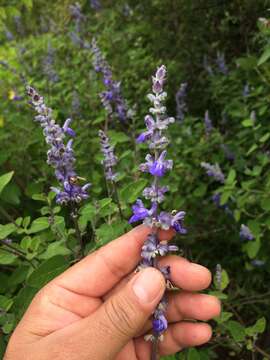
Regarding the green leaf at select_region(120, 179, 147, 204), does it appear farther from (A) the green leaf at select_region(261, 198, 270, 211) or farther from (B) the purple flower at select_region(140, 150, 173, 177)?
(A) the green leaf at select_region(261, 198, 270, 211)

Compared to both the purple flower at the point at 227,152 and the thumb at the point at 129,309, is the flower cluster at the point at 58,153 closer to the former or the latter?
the thumb at the point at 129,309

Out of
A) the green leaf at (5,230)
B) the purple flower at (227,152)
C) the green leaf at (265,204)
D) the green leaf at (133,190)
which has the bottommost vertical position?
the purple flower at (227,152)

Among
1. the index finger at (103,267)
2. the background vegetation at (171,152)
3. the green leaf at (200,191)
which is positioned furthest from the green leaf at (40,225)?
the green leaf at (200,191)

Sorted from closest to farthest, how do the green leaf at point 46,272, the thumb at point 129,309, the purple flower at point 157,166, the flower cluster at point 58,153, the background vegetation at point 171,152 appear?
1. the purple flower at point 157,166
2. the thumb at point 129,309
3. the flower cluster at point 58,153
4. the green leaf at point 46,272
5. the background vegetation at point 171,152

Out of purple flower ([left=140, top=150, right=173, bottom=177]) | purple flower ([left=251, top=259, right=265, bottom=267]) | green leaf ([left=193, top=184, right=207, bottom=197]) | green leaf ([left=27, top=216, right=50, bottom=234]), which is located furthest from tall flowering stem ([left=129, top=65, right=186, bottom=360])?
green leaf ([left=193, top=184, right=207, bottom=197])

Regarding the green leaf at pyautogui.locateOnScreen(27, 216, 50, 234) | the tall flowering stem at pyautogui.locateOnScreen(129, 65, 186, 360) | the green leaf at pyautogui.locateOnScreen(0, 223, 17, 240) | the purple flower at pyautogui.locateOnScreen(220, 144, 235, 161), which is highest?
the tall flowering stem at pyautogui.locateOnScreen(129, 65, 186, 360)

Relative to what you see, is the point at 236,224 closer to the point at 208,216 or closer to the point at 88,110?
the point at 208,216

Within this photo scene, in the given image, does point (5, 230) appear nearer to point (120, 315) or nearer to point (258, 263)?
point (120, 315)

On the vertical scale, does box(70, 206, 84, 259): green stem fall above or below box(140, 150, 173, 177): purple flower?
below
